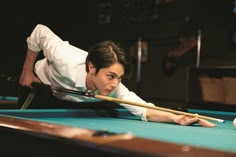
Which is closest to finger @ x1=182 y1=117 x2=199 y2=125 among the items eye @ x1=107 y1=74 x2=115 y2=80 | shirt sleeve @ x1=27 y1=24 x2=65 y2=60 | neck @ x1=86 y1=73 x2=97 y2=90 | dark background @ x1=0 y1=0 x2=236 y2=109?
eye @ x1=107 y1=74 x2=115 y2=80

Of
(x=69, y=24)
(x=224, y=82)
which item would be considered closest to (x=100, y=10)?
(x=69, y=24)

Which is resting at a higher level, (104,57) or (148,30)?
(148,30)

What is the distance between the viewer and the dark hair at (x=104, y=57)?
8.75 feet

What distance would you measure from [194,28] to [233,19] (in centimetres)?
57

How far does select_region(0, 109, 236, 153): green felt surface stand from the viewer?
54.8 inches

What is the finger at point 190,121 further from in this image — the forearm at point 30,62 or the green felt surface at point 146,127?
the forearm at point 30,62

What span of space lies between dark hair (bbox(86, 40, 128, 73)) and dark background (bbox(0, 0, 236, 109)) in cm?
294

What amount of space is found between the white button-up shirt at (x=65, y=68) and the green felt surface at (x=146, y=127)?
15cm

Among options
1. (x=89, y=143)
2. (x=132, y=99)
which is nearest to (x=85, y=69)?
(x=132, y=99)

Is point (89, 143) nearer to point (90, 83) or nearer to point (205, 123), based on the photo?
point (205, 123)

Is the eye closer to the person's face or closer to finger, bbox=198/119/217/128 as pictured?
the person's face

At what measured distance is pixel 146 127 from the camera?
187 centimetres

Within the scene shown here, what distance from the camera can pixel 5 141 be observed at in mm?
1409

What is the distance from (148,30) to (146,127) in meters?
4.65
